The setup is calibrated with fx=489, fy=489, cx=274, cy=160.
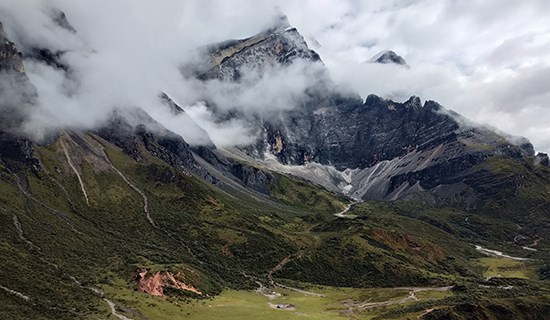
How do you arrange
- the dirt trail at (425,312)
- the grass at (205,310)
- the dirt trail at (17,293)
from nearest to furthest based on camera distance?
1. the dirt trail at (17,293)
2. the grass at (205,310)
3. the dirt trail at (425,312)

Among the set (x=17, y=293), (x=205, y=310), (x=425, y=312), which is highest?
(x=425, y=312)

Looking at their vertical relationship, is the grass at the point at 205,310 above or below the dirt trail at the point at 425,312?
below

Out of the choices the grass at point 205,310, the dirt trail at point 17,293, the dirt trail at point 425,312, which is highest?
the dirt trail at point 425,312

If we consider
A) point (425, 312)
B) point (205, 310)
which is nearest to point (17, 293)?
point (205, 310)

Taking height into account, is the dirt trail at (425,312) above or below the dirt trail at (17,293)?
above

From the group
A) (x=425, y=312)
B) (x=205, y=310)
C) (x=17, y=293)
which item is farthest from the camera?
(x=425, y=312)

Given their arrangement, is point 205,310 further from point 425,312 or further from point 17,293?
point 425,312

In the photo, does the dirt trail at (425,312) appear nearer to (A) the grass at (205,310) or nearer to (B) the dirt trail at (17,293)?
(A) the grass at (205,310)

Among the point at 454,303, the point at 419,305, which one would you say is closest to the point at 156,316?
the point at 419,305

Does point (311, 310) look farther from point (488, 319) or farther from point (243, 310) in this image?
point (488, 319)

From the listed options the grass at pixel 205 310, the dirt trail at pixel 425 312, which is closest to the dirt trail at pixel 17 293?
the grass at pixel 205 310

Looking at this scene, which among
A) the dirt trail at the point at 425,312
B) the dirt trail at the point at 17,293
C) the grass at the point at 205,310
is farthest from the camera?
the dirt trail at the point at 425,312

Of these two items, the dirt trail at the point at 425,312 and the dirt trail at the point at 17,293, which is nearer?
the dirt trail at the point at 17,293

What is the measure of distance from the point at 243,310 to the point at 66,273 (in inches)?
2784
